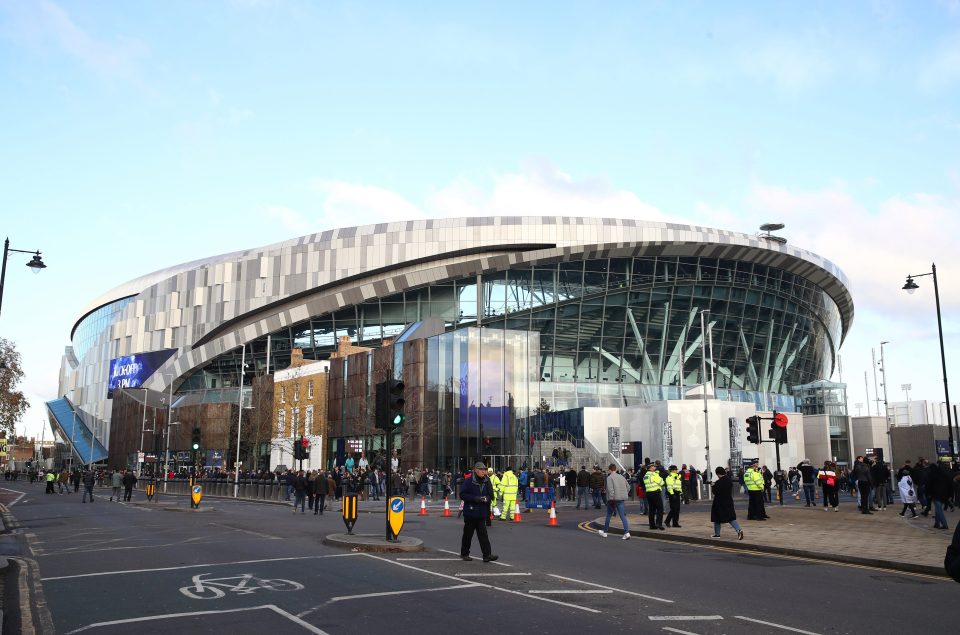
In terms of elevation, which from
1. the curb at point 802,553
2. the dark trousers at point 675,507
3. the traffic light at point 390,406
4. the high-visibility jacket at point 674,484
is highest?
the traffic light at point 390,406

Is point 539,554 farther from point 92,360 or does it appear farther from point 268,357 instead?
point 92,360

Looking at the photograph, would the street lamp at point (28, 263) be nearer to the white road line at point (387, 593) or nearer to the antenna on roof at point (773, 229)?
the white road line at point (387, 593)

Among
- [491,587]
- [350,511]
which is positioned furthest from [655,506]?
[491,587]

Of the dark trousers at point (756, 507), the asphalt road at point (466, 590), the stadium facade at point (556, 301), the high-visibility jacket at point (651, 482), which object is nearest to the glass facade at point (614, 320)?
the stadium facade at point (556, 301)

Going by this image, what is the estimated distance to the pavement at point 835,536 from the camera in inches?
597

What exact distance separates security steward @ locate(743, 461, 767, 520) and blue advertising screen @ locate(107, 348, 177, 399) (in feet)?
269

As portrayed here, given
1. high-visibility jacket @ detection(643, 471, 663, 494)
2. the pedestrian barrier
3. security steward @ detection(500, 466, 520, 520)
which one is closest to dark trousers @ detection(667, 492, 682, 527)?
high-visibility jacket @ detection(643, 471, 663, 494)

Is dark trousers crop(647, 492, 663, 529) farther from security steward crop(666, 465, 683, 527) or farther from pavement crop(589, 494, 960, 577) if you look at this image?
security steward crop(666, 465, 683, 527)

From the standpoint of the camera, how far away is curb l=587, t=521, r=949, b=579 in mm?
13759

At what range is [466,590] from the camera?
11211 millimetres

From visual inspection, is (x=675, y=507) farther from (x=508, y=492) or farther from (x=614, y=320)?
(x=614, y=320)

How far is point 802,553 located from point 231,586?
11.1 meters

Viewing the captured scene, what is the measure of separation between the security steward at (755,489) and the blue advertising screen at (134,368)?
8214 cm

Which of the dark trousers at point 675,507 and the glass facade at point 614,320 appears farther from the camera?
the glass facade at point 614,320
